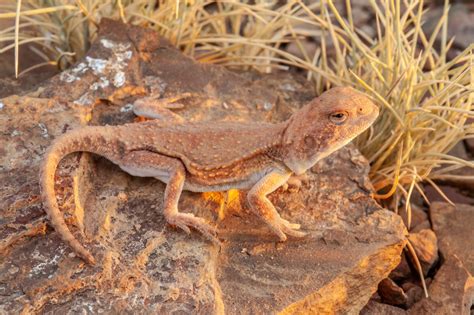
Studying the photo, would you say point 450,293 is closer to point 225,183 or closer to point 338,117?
point 338,117

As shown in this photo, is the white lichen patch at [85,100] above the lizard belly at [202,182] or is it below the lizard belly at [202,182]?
above

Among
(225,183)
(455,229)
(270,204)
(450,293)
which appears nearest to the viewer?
(270,204)

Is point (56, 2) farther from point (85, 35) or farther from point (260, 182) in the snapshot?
point (260, 182)

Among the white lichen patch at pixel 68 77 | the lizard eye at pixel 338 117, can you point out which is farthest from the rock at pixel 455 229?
the white lichen patch at pixel 68 77

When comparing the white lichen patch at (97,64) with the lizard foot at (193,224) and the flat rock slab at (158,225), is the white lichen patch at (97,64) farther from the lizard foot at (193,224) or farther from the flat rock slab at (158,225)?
the lizard foot at (193,224)

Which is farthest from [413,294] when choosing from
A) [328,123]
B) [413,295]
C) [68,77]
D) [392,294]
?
[68,77]
